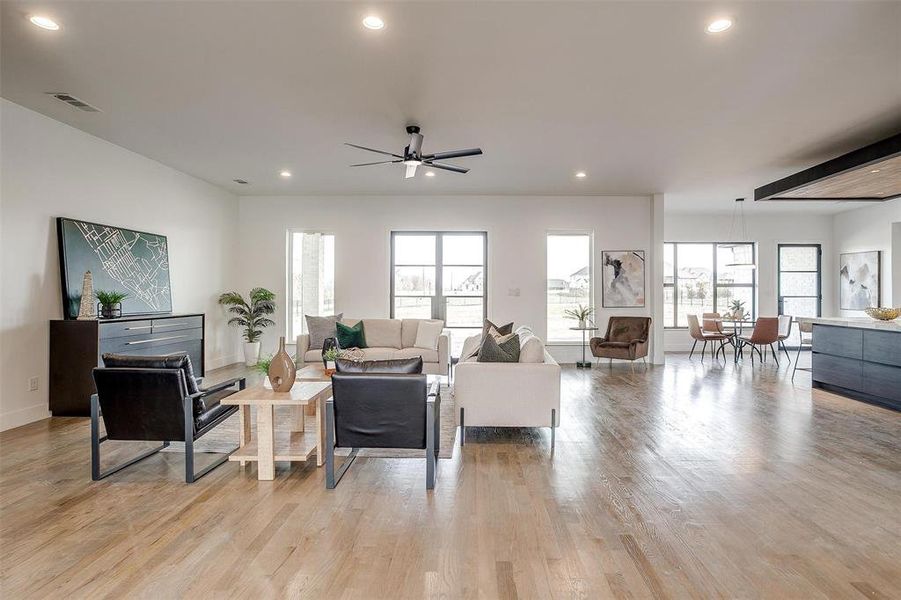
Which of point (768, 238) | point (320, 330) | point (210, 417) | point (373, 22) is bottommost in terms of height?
point (210, 417)

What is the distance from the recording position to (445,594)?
1946 mm

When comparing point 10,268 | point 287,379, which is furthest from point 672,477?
point 10,268

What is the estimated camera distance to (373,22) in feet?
9.82

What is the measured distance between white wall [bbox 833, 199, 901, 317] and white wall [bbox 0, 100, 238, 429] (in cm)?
1222

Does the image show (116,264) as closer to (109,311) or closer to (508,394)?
(109,311)

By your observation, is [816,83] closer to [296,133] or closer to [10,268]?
[296,133]

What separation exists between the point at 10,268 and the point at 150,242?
6.11 feet

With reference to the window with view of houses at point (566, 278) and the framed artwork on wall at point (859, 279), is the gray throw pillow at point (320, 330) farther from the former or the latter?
the framed artwork on wall at point (859, 279)

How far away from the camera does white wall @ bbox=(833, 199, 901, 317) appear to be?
8.77 m

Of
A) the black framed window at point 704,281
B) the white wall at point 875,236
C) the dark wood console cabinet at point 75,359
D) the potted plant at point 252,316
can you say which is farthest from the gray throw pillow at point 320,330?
the white wall at point 875,236

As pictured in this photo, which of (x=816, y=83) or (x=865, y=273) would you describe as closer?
(x=816, y=83)

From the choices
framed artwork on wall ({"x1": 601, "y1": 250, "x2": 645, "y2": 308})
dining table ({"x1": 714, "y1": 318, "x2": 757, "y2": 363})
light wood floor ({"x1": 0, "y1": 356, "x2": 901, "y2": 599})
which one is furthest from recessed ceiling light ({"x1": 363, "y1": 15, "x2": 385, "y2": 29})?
dining table ({"x1": 714, "y1": 318, "x2": 757, "y2": 363})

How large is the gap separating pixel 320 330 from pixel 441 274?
275cm

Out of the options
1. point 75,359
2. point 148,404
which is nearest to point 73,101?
point 75,359
